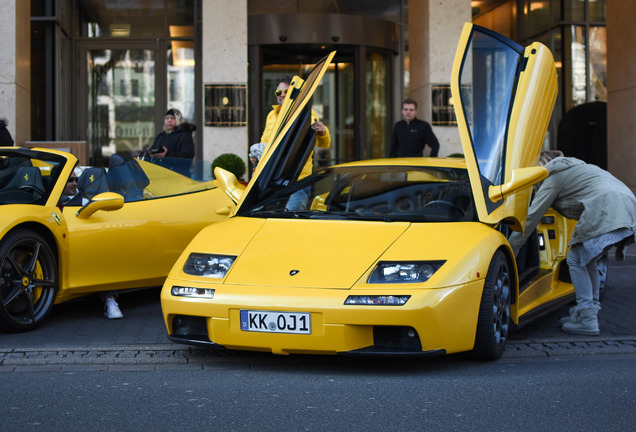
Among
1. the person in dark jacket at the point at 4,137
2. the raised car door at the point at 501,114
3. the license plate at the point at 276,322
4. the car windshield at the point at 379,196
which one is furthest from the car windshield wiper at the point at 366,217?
the person in dark jacket at the point at 4,137

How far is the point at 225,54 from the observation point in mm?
15820

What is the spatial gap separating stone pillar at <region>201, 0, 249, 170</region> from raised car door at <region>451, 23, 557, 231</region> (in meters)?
9.56

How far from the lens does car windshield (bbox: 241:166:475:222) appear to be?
6004mm

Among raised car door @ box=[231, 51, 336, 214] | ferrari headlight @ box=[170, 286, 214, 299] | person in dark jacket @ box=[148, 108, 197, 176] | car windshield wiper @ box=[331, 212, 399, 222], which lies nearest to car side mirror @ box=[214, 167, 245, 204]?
raised car door @ box=[231, 51, 336, 214]

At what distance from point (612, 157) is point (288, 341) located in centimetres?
1233

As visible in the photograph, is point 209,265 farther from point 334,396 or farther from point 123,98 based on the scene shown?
point 123,98

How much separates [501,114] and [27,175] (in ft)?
11.4

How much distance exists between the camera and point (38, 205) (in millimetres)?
6754

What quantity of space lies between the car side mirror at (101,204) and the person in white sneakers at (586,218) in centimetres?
288

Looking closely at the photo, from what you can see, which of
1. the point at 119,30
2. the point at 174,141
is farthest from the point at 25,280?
the point at 119,30

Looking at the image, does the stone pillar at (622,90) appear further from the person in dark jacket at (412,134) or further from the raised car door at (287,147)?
the raised car door at (287,147)

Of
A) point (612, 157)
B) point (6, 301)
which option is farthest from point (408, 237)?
point (612, 157)

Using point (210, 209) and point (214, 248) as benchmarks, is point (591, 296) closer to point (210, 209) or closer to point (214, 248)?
point (214, 248)

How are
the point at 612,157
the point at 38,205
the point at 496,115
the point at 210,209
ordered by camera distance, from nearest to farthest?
the point at 496,115, the point at 38,205, the point at 210,209, the point at 612,157
